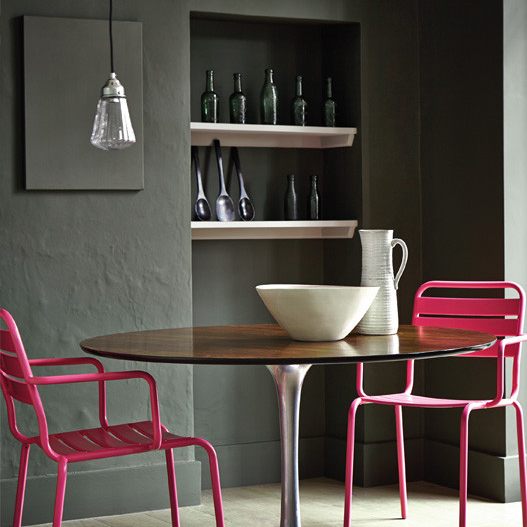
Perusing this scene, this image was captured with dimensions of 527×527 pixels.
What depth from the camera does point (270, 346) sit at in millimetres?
2537

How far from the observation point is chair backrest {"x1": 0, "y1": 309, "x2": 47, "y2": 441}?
8.35 feet

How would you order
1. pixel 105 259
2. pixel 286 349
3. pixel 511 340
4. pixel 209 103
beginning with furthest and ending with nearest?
pixel 209 103, pixel 105 259, pixel 511 340, pixel 286 349

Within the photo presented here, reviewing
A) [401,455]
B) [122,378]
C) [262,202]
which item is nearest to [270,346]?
[122,378]

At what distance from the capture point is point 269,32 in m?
4.32

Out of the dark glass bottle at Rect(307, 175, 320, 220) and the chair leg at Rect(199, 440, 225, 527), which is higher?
the dark glass bottle at Rect(307, 175, 320, 220)

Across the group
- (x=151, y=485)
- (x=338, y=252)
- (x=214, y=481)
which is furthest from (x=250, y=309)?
(x=214, y=481)

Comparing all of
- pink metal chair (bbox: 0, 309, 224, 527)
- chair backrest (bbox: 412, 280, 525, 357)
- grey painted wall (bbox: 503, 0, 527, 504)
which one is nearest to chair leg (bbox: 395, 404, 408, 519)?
chair backrest (bbox: 412, 280, 525, 357)

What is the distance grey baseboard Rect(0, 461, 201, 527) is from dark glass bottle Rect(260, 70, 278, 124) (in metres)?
1.53

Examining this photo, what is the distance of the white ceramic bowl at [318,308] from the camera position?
2545mm

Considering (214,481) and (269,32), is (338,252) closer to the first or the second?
(269,32)

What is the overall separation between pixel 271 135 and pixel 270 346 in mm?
1884

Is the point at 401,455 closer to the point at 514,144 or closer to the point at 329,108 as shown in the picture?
the point at 514,144

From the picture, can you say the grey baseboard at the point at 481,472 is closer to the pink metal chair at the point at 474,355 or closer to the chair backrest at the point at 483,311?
the pink metal chair at the point at 474,355

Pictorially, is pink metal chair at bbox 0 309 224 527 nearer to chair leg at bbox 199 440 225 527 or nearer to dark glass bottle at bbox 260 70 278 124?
chair leg at bbox 199 440 225 527
